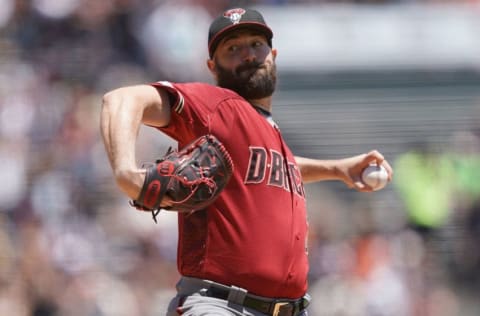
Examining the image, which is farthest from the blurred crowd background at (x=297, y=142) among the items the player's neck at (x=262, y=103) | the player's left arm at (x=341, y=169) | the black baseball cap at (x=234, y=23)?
the black baseball cap at (x=234, y=23)

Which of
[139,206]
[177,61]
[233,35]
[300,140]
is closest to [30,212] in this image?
[177,61]

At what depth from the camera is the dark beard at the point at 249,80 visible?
13.4 ft

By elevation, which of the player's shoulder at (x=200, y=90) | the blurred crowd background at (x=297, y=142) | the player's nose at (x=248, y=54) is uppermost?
the player's nose at (x=248, y=54)

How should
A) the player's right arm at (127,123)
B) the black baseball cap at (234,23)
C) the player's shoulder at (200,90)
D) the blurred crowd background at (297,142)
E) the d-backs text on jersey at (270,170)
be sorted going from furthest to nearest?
the blurred crowd background at (297,142) → the black baseball cap at (234,23) → the d-backs text on jersey at (270,170) → the player's shoulder at (200,90) → the player's right arm at (127,123)

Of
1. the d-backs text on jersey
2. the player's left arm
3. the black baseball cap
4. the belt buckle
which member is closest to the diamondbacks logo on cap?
the black baseball cap

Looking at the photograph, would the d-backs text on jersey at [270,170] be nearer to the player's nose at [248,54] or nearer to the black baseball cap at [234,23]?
the player's nose at [248,54]

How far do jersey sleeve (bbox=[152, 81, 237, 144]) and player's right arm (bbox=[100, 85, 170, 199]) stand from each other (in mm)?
64

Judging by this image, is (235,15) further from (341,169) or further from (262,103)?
(341,169)

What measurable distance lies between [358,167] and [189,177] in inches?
64.8

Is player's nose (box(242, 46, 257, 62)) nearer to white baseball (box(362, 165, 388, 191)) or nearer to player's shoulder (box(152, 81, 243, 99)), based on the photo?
player's shoulder (box(152, 81, 243, 99))

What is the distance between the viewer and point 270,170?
151 inches

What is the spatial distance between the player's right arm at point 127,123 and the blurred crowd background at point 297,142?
5174mm

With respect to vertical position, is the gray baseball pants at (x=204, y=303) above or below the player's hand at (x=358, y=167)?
below

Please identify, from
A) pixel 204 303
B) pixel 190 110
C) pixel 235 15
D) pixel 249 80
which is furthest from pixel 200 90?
pixel 204 303
